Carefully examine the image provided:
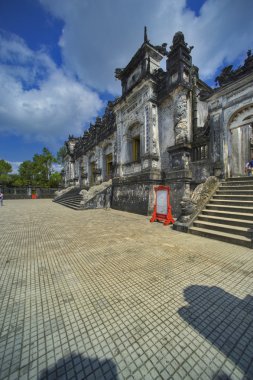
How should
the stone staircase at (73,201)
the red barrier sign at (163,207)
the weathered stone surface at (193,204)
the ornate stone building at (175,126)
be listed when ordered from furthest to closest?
the stone staircase at (73,201)
the ornate stone building at (175,126)
the red barrier sign at (163,207)
the weathered stone surface at (193,204)

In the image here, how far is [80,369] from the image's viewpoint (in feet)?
4.36

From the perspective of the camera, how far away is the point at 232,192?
6.39 m

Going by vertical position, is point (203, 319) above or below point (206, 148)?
below

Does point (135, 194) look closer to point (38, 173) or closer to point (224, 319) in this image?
point (224, 319)

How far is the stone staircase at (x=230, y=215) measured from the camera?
441 centimetres

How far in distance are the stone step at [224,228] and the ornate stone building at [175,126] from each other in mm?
2714

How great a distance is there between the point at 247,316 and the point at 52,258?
3.48 m

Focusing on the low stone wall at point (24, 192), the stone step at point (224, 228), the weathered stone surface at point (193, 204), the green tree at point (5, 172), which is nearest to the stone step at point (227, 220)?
the stone step at point (224, 228)

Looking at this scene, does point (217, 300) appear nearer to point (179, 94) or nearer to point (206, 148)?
point (206, 148)

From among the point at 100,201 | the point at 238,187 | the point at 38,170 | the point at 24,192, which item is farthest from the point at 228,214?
the point at 38,170

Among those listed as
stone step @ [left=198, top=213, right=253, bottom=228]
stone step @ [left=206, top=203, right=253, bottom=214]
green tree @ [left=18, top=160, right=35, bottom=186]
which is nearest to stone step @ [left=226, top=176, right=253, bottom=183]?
stone step @ [left=206, top=203, right=253, bottom=214]

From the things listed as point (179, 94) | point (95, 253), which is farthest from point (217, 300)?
point (179, 94)

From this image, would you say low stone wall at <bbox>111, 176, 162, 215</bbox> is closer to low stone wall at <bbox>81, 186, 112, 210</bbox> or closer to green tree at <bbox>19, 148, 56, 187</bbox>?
low stone wall at <bbox>81, 186, 112, 210</bbox>

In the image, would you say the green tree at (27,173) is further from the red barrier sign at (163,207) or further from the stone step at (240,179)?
the stone step at (240,179)
